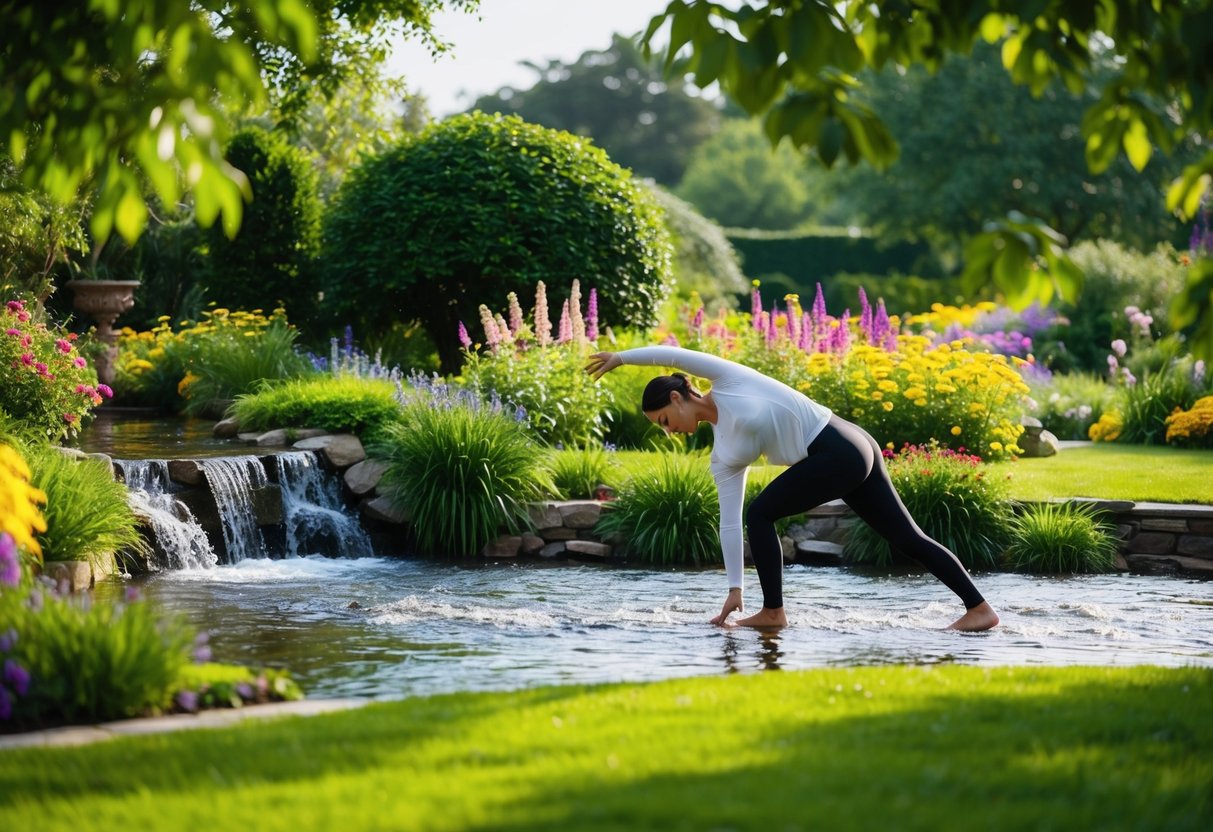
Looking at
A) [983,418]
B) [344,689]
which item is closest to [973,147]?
[983,418]

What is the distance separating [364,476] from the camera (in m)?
11.0

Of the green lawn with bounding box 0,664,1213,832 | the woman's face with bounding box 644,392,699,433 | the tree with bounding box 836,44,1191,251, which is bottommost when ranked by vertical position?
the green lawn with bounding box 0,664,1213,832

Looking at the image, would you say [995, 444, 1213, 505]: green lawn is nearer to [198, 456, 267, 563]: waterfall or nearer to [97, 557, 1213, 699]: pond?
[97, 557, 1213, 699]: pond

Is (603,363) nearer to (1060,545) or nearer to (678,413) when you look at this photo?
(678,413)

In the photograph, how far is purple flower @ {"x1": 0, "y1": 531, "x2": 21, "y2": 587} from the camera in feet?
16.4

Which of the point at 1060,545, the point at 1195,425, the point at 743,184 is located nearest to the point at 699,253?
the point at 1195,425

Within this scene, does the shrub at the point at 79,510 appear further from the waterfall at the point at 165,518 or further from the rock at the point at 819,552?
the rock at the point at 819,552

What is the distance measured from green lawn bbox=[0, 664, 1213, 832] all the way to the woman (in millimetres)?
1797

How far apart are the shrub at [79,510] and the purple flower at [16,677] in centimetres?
371

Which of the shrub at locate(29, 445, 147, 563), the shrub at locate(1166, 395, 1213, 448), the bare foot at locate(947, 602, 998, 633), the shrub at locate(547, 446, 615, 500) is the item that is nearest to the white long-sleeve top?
the bare foot at locate(947, 602, 998, 633)

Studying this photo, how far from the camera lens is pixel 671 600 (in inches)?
329

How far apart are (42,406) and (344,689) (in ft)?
17.7

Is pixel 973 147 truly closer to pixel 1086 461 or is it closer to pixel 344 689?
pixel 1086 461

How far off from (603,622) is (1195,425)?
28.4 ft
